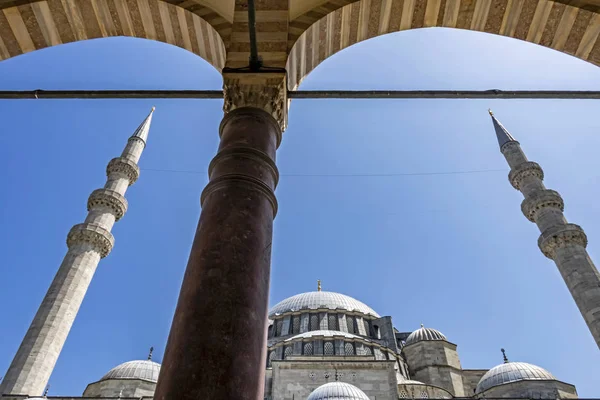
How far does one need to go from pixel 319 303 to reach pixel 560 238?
1621 centimetres

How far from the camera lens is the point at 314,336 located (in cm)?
2170

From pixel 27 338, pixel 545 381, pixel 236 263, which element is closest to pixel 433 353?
pixel 545 381

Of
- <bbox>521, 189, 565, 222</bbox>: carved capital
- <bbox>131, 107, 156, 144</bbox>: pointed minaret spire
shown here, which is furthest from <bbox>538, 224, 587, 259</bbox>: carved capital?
<bbox>131, 107, 156, 144</bbox>: pointed minaret spire

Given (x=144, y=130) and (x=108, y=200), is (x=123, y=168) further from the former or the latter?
(x=144, y=130)

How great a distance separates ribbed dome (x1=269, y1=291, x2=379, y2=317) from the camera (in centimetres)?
2709

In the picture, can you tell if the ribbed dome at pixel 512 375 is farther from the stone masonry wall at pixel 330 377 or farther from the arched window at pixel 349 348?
the arched window at pixel 349 348

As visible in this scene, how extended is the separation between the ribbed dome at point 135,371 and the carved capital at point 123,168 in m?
8.08

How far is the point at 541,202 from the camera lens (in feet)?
47.7

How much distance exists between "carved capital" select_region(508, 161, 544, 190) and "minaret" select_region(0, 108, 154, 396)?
13.4m

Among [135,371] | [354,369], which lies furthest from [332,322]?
[135,371]

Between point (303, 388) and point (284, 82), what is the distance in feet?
52.4

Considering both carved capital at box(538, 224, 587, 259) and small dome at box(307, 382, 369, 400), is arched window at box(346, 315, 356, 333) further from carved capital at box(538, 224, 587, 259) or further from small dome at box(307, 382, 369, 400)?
carved capital at box(538, 224, 587, 259)

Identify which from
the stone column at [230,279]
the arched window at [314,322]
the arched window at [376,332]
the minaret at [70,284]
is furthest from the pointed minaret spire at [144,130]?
the arched window at [376,332]

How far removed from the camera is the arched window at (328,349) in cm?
2069
